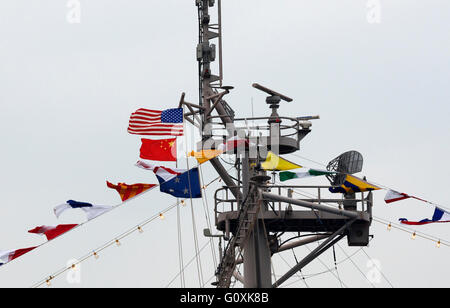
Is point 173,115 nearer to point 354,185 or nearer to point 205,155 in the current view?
point 205,155

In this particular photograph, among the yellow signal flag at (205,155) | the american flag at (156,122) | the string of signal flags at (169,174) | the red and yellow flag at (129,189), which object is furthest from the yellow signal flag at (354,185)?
the red and yellow flag at (129,189)

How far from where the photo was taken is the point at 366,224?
205 feet

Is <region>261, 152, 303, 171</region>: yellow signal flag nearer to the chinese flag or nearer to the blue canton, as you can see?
the chinese flag

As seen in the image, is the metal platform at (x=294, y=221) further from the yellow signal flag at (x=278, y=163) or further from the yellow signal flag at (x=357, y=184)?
the yellow signal flag at (x=278, y=163)

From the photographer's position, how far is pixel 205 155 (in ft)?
200

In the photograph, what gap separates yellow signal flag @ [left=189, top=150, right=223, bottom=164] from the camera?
199 ft

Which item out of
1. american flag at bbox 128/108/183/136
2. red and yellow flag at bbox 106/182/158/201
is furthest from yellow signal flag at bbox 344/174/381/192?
red and yellow flag at bbox 106/182/158/201

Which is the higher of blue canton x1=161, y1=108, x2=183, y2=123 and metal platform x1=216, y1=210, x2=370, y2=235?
blue canton x1=161, y1=108, x2=183, y2=123

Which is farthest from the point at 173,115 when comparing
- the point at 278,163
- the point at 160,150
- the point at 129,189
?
the point at 278,163

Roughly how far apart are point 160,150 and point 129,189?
1591 millimetres

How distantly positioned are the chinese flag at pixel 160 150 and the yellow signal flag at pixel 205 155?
639 millimetres

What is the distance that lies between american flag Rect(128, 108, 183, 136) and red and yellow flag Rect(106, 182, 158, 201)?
1.92m
